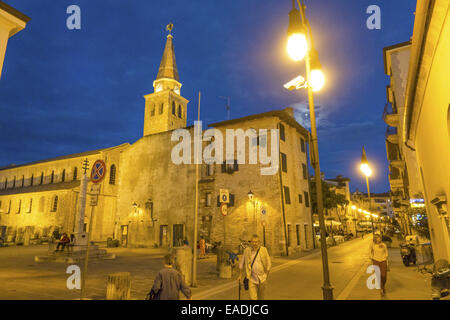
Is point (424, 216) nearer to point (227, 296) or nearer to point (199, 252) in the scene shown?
point (227, 296)

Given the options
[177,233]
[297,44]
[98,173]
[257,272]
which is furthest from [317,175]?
[177,233]

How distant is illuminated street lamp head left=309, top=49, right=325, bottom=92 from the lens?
6527 millimetres

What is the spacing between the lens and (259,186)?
23.0 m

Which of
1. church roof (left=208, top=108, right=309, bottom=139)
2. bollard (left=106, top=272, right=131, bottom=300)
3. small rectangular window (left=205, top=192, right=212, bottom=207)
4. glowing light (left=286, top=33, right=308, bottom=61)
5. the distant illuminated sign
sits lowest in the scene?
bollard (left=106, top=272, right=131, bottom=300)

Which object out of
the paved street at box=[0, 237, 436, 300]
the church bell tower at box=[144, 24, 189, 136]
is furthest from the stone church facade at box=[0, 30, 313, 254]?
the church bell tower at box=[144, 24, 189, 136]

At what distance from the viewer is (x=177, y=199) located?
89.8 ft

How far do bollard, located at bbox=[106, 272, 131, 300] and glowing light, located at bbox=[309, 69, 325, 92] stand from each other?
712cm

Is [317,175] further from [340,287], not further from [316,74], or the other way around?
[340,287]

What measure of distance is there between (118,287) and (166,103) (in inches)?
2079

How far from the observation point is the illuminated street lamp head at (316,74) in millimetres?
6527

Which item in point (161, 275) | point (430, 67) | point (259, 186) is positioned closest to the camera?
point (161, 275)

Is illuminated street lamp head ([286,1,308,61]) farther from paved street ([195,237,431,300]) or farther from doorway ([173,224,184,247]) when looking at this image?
doorway ([173,224,184,247])

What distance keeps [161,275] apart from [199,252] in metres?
17.3
